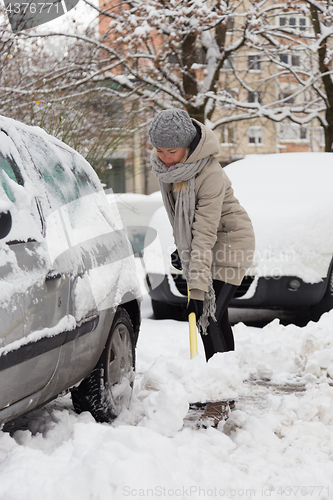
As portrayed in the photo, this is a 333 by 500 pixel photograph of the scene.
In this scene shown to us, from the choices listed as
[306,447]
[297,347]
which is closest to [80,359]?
[306,447]

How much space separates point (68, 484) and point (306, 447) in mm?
1325

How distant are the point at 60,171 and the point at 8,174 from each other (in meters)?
0.68

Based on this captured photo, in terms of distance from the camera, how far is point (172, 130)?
3.15m

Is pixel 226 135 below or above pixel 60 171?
below

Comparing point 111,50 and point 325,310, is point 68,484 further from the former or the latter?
point 111,50

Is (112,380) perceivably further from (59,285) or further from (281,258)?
(281,258)

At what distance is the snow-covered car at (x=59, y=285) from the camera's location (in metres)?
2.25

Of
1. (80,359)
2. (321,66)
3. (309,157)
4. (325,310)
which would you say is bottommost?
(325,310)

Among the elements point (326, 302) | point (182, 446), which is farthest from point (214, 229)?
point (326, 302)

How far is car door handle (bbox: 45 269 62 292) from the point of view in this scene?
2.49 m

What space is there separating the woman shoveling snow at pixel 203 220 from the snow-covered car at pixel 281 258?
75.0 inches

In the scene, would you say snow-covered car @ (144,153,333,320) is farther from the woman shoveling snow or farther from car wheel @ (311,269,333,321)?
the woman shoveling snow

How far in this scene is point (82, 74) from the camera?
12.0 m

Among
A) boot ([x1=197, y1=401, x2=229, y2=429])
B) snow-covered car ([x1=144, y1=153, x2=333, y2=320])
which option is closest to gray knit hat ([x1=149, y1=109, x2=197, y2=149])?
boot ([x1=197, y1=401, x2=229, y2=429])
